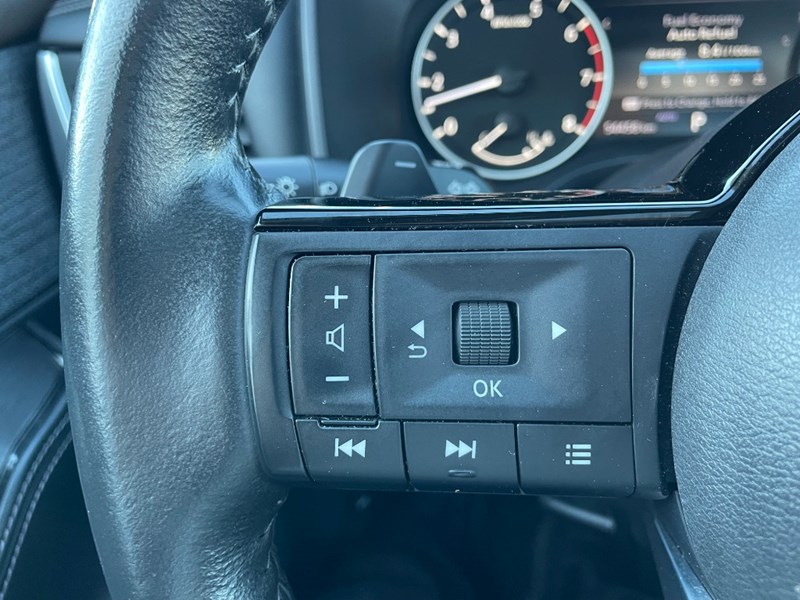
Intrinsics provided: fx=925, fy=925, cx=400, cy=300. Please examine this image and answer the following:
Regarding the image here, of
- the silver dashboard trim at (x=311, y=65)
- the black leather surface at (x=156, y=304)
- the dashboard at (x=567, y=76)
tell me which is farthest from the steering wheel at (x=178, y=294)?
the dashboard at (x=567, y=76)

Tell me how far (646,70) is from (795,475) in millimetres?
1552

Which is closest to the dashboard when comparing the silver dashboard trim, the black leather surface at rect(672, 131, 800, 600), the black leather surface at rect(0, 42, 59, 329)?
the silver dashboard trim

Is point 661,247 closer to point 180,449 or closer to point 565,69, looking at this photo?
point 180,449

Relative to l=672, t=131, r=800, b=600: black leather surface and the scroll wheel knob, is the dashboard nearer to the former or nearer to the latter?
the scroll wheel knob

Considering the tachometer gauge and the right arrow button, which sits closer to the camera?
the right arrow button

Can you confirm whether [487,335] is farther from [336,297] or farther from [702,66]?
[702,66]

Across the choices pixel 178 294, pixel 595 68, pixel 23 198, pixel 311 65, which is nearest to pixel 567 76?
pixel 595 68

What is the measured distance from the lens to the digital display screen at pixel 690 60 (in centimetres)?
178

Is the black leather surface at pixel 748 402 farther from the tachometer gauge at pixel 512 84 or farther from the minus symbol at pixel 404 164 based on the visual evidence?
the tachometer gauge at pixel 512 84

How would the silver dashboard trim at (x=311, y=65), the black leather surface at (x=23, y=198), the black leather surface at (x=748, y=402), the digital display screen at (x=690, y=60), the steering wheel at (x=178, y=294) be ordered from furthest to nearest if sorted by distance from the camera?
the digital display screen at (x=690, y=60) < the silver dashboard trim at (x=311, y=65) < the black leather surface at (x=23, y=198) < the steering wheel at (x=178, y=294) < the black leather surface at (x=748, y=402)

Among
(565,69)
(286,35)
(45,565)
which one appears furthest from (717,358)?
(565,69)

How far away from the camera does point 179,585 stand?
1.94ft

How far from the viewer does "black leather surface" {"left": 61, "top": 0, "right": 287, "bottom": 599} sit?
0.56 m

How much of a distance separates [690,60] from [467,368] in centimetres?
140
